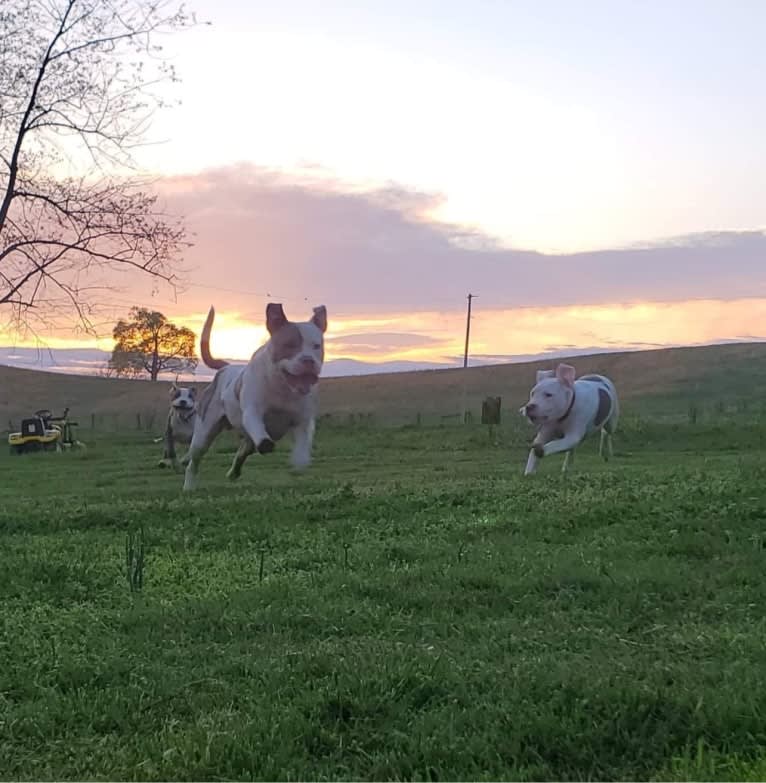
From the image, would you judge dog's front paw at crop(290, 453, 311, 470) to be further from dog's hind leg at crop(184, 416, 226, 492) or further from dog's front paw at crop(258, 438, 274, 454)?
dog's hind leg at crop(184, 416, 226, 492)

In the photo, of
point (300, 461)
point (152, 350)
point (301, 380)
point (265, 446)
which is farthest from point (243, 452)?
point (152, 350)

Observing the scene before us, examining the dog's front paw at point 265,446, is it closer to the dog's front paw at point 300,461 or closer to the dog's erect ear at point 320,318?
the dog's front paw at point 300,461

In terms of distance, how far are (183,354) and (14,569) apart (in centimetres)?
7998

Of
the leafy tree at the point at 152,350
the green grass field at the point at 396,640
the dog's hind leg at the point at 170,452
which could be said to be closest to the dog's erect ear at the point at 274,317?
the green grass field at the point at 396,640

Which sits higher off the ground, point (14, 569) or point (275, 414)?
point (275, 414)

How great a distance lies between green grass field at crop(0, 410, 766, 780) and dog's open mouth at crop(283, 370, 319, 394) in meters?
1.14

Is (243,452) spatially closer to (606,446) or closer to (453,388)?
(606,446)

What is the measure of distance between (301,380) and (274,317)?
0.66 meters

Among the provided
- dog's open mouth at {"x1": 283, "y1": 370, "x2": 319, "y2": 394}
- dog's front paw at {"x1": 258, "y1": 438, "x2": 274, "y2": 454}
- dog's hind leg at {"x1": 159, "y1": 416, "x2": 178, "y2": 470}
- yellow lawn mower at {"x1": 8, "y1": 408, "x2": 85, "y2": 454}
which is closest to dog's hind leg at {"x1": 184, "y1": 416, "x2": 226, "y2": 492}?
dog's front paw at {"x1": 258, "y1": 438, "x2": 274, "y2": 454}

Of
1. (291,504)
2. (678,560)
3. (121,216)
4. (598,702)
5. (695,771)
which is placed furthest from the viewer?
(121,216)

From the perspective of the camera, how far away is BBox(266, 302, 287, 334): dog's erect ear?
923 centimetres

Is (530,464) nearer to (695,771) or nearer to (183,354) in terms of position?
(695,771)

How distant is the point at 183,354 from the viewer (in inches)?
3337

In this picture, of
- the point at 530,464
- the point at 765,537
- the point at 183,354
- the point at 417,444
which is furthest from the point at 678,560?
the point at 183,354
